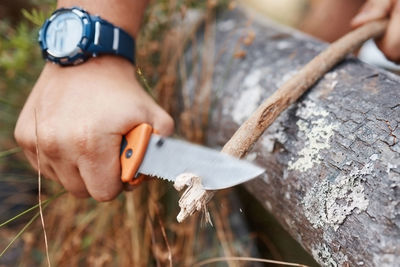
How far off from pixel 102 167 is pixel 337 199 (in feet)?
2.18

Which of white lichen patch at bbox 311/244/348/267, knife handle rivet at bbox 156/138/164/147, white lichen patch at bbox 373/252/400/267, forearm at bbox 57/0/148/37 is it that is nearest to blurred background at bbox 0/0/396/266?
forearm at bbox 57/0/148/37

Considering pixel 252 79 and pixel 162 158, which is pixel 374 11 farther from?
pixel 162 158

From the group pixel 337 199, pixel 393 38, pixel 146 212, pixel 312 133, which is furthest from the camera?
pixel 146 212

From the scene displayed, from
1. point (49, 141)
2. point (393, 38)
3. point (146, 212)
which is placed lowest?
point (146, 212)

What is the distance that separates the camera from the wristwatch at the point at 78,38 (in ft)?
3.60

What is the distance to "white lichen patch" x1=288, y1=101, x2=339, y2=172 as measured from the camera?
3.13 feet

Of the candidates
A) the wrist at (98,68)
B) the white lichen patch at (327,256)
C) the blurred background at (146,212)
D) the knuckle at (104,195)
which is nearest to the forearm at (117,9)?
the wrist at (98,68)

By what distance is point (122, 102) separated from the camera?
1.06 m

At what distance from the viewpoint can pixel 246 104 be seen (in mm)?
1318

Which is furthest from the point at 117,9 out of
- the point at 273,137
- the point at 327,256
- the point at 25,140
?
the point at 327,256

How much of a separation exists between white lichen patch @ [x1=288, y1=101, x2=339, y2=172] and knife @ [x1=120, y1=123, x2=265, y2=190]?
221 millimetres

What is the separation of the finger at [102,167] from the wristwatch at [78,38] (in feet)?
0.98

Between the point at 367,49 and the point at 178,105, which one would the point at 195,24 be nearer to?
the point at 178,105

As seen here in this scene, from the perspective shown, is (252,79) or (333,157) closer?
(333,157)
